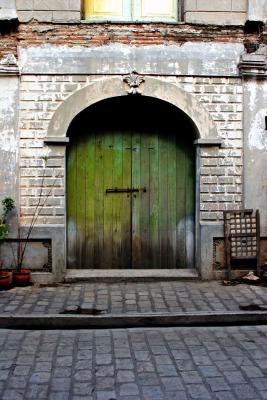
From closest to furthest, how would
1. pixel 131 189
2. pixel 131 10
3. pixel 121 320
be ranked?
pixel 121 320 < pixel 131 10 < pixel 131 189

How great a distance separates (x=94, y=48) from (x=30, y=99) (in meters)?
1.37

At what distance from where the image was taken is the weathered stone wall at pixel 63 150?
788 centimetres

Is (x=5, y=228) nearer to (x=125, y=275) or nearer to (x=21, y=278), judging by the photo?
(x=21, y=278)

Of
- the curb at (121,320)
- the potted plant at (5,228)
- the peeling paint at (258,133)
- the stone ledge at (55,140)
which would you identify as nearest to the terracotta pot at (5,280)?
the potted plant at (5,228)

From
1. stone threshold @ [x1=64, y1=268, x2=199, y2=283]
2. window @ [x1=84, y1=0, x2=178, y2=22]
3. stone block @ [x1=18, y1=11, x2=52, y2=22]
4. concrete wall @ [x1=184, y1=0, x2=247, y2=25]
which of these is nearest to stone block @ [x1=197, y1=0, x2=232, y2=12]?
concrete wall @ [x1=184, y1=0, x2=247, y2=25]

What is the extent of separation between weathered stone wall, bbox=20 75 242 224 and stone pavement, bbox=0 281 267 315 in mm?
1216

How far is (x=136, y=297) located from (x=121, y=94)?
10.9 feet

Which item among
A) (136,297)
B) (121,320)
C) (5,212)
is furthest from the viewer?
(5,212)

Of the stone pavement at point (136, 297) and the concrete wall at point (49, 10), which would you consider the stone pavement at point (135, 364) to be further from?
the concrete wall at point (49, 10)

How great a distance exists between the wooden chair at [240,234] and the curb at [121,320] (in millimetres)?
1919

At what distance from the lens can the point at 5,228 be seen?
7781mm

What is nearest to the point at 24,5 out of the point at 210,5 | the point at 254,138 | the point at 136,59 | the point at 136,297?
the point at 136,59

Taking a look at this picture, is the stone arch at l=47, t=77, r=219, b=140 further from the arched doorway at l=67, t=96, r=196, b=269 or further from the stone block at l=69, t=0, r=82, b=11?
the stone block at l=69, t=0, r=82, b=11

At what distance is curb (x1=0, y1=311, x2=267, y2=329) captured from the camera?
5973mm
